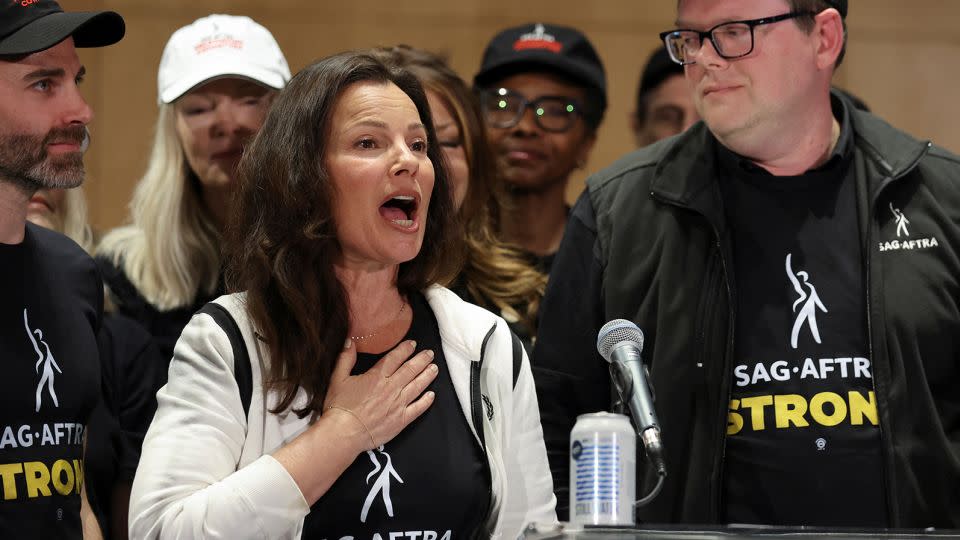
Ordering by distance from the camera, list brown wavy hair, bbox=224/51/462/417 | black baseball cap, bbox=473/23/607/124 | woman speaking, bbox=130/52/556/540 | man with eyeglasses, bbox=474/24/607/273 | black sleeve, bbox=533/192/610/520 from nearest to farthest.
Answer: woman speaking, bbox=130/52/556/540 → brown wavy hair, bbox=224/51/462/417 → black sleeve, bbox=533/192/610/520 → man with eyeglasses, bbox=474/24/607/273 → black baseball cap, bbox=473/23/607/124

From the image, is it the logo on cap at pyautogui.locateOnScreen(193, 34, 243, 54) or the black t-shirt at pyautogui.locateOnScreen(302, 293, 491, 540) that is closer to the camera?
the black t-shirt at pyautogui.locateOnScreen(302, 293, 491, 540)

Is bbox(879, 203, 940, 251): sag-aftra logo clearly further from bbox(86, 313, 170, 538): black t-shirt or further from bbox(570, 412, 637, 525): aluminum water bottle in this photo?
bbox(86, 313, 170, 538): black t-shirt

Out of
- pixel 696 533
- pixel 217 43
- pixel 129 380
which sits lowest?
pixel 696 533

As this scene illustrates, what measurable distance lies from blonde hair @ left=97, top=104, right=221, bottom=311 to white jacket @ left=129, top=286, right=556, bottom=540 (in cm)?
97

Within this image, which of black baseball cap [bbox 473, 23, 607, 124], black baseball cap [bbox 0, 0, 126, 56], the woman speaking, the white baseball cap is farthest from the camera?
black baseball cap [bbox 473, 23, 607, 124]

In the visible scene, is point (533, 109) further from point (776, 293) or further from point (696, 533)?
point (696, 533)

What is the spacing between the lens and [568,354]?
8.87 ft

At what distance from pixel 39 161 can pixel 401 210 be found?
0.76 metres

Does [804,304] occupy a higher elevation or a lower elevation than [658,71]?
lower

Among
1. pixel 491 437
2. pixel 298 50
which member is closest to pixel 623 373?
pixel 491 437

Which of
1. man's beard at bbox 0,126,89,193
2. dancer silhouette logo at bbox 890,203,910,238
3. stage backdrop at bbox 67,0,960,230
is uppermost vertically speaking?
stage backdrop at bbox 67,0,960,230

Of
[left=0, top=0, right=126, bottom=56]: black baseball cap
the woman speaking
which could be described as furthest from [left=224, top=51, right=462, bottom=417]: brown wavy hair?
[left=0, top=0, right=126, bottom=56]: black baseball cap

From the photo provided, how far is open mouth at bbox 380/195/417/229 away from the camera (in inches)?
89.0

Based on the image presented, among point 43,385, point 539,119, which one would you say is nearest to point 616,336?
point 43,385
